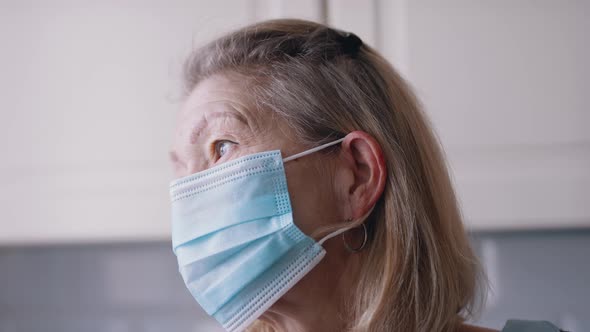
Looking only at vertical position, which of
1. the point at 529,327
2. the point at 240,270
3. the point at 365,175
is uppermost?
the point at 365,175

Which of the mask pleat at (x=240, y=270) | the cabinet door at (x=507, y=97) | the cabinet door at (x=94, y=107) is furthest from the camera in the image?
the cabinet door at (x=94, y=107)

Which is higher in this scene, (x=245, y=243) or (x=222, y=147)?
(x=222, y=147)

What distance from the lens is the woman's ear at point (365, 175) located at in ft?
2.49

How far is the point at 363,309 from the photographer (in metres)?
0.76

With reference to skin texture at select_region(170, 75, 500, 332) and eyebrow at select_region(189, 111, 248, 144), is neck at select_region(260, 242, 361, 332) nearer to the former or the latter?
skin texture at select_region(170, 75, 500, 332)

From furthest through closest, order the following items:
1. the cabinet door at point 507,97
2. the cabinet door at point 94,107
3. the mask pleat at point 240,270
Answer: the cabinet door at point 94,107 → the cabinet door at point 507,97 → the mask pleat at point 240,270

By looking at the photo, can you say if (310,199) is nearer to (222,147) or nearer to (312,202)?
(312,202)

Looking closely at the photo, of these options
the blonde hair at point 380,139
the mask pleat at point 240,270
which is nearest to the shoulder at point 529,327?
the blonde hair at point 380,139

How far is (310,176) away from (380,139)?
0.10 m

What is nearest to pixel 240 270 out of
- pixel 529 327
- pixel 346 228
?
pixel 346 228

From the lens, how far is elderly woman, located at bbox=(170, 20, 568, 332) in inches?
29.5

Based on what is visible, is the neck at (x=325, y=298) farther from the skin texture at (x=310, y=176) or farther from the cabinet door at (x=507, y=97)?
the cabinet door at (x=507, y=97)

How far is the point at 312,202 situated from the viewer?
29.8 inches

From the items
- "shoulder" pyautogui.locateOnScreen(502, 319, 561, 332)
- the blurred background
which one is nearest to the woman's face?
"shoulder" pyautogui.locateOnScreen(502, 319, 561, 332)
